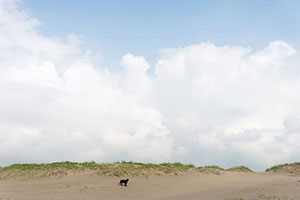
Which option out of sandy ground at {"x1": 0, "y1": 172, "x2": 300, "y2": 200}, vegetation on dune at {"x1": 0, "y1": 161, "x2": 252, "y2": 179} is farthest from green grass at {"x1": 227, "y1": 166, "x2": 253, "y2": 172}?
sandy ground at {"x1": 0, "y1": 172, "x2": 300, "y2": 200}

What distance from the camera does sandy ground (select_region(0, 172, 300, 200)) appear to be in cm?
2014

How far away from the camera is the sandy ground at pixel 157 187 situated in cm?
2014

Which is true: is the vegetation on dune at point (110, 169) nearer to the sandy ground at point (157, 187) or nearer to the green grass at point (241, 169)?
the green grass at point (241, 169)

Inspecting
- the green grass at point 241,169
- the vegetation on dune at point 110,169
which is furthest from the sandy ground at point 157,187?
the green grass at point 241,169

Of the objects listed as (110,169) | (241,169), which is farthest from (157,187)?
(241,169)

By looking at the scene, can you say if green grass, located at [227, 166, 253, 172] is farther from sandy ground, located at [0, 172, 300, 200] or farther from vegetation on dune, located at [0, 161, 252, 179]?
sandy ground, located at [0, 172, 300, 200]

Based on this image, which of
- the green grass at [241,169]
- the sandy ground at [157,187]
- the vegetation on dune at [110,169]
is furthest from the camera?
the green grass at [241,169]

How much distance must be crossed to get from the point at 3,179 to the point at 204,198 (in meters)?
20.7

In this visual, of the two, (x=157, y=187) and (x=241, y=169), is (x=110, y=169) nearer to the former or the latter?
(x=157, y=187)

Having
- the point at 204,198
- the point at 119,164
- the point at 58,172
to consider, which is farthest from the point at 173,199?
the point at 58,172

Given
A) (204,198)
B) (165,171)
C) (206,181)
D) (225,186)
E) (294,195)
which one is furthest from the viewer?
(165,171)

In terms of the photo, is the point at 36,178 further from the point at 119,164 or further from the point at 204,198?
the point at 204,198

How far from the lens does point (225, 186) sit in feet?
81.1

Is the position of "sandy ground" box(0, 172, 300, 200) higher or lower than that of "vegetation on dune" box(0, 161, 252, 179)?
lower
